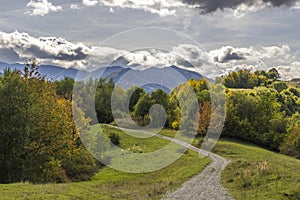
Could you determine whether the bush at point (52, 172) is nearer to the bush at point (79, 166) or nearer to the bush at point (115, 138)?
the bush at point (79, 166)

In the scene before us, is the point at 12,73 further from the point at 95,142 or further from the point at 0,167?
the point at 95,142

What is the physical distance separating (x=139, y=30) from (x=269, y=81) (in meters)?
182

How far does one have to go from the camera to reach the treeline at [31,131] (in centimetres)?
3912

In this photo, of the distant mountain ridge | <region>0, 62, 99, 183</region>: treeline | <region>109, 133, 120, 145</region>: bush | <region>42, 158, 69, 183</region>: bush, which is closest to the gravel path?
the distant mountain ridge

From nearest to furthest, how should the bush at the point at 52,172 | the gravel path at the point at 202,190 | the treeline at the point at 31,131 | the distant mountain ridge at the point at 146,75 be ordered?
the gravel path at the point at 202,190 < the distant mountain ridge at the point at 146,75 < the treeline at the point at 31,131 < the bush at the point at 52,172

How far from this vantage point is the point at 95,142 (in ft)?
189

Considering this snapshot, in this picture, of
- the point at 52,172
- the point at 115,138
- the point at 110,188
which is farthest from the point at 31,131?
the point at 115,138

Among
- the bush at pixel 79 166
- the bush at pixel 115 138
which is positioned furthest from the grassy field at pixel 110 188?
the bush at pixel 115 138

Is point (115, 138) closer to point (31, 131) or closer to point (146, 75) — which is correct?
point (31, 131)

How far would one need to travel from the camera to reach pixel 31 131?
40.5 m

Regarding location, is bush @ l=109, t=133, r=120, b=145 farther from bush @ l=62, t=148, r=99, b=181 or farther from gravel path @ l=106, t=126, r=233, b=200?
gravel path @ l=106, t=126, r=233, b=200

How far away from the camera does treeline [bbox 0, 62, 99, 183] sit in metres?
39.1

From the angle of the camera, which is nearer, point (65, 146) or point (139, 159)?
point (65, 146)

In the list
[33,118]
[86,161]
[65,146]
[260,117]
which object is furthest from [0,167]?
[260,117]
